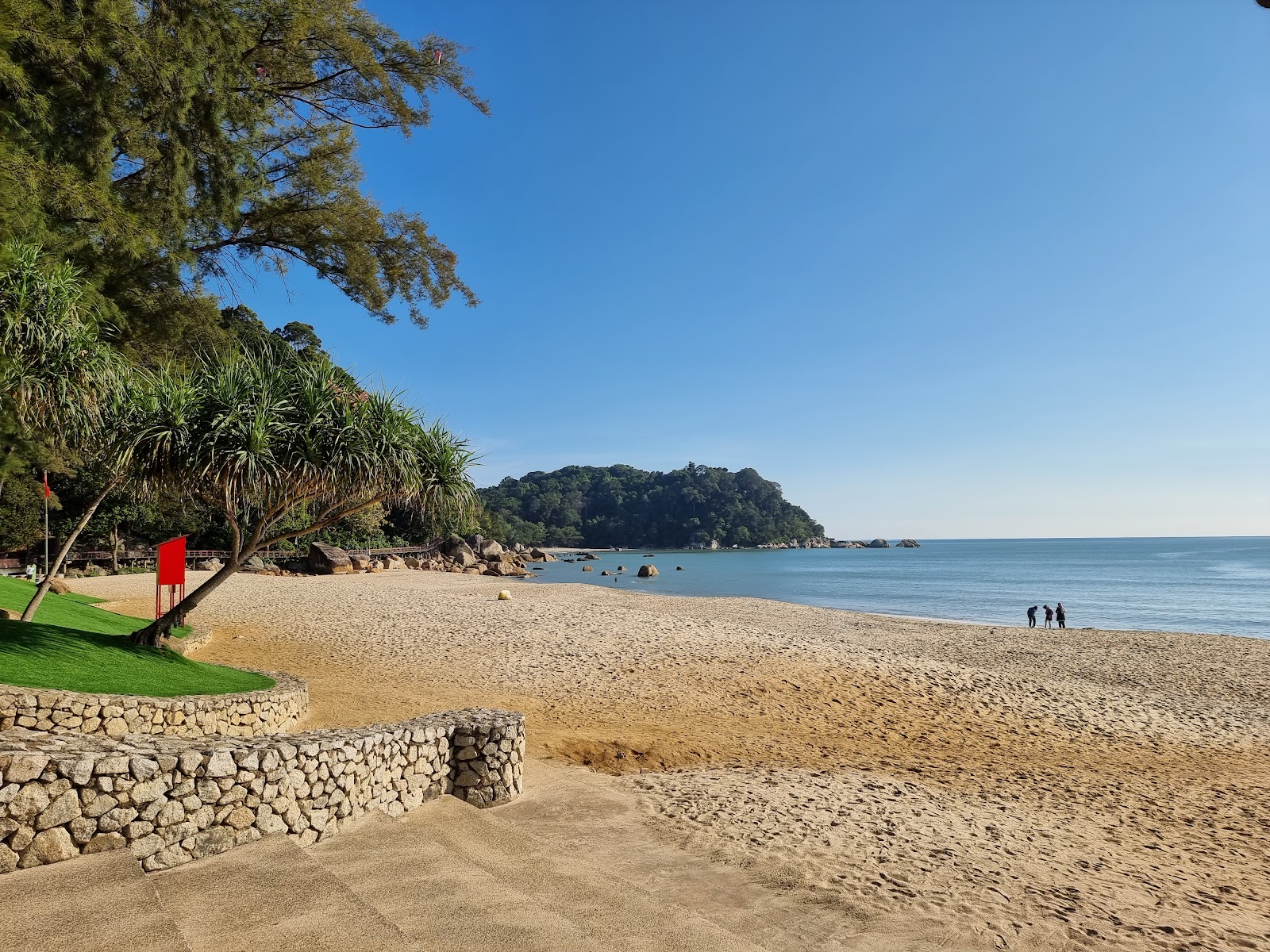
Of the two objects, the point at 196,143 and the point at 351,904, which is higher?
the point at 196,143

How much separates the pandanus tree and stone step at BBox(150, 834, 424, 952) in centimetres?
509

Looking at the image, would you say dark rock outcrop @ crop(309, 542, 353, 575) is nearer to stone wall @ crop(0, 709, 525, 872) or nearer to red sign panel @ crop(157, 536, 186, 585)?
red sign panel @ crop(157, 536, 186, 585)

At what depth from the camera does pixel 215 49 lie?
10.8 metres

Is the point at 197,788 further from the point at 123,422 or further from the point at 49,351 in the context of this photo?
the point at 49,351

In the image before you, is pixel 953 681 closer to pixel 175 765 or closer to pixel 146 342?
pixel 175 765

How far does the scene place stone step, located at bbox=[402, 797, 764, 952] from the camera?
436cm

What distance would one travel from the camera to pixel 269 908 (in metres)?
3.91

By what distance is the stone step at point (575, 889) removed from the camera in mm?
4355

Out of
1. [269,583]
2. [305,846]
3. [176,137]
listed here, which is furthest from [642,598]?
[305,846]

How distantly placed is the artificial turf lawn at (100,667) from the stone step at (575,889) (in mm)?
4276

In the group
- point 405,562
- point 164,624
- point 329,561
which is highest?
point 329,561

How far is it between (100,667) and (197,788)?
525 centimetres

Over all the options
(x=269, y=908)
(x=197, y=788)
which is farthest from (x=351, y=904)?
(x=197, y=788)

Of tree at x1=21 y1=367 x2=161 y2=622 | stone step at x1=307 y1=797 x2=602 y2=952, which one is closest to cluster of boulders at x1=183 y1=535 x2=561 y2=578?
tree at x1=21 y1=367 x2=161 y2=622
